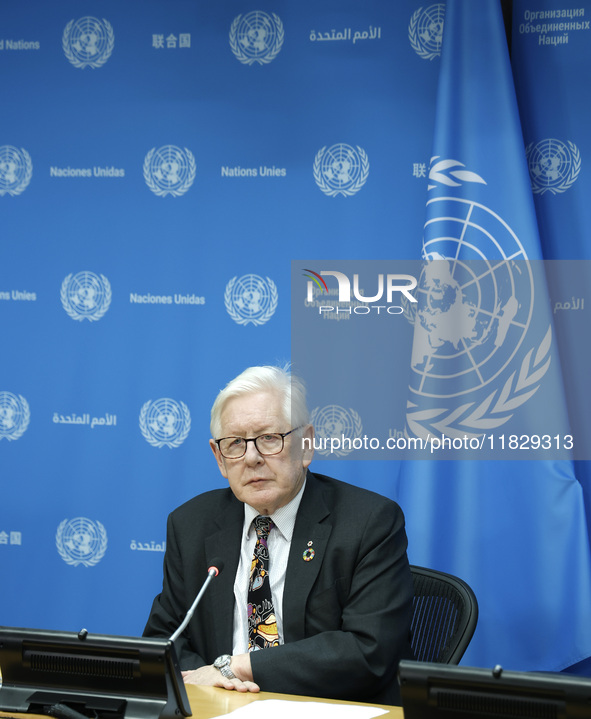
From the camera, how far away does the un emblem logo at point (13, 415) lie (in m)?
3.80

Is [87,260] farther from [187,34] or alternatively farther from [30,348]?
[187,34]

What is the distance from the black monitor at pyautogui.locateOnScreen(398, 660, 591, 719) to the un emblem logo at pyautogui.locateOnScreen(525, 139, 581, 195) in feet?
7.57

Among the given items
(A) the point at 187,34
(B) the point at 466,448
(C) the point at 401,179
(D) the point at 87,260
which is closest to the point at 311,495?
(B) the point at 466,448

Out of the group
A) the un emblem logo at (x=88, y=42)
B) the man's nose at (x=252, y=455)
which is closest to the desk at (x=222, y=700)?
the man's nose at (x=252, y=455)

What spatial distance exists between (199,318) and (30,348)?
844mm

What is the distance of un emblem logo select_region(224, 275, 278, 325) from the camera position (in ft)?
11.8

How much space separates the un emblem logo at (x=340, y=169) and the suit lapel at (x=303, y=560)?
153 centimetres

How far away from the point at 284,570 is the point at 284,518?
159 mm

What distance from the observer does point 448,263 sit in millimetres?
3135

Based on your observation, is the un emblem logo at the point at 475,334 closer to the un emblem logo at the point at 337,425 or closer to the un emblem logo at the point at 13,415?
the un emblem logo at the point at 337,425

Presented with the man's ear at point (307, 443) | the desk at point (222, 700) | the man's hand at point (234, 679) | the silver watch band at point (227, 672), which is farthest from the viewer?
the man's ear at point (307, 443)

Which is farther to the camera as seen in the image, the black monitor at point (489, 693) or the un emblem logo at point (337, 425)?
the un emblem logo at point (337, 425)

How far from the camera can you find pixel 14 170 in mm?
3881

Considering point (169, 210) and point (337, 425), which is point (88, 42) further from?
point (337, 425)
